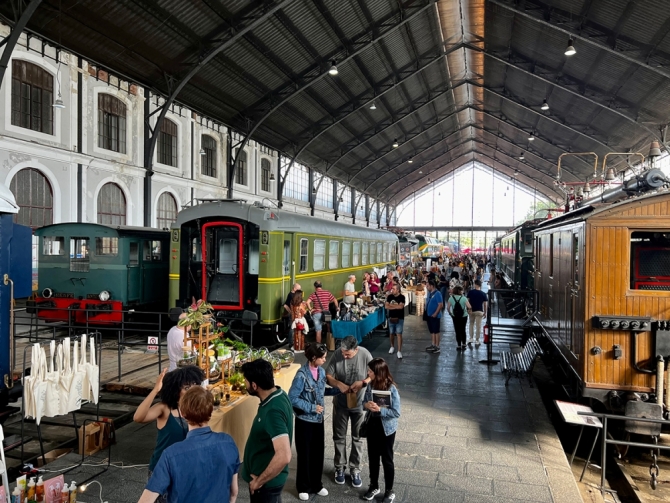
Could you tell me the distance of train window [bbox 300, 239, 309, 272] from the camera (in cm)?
1245

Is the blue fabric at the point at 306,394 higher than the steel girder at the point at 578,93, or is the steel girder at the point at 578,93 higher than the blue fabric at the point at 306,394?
the steel girder at the point at 578,93

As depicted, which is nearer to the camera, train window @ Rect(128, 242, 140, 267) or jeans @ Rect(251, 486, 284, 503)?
jeans @ Rect(251, 486, 284, 503)

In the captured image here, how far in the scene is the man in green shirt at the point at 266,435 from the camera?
11.0 ft

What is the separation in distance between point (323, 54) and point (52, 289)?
617 inches

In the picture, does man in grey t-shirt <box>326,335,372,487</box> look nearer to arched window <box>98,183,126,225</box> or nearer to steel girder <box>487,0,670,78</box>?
arched window <box>98,183,126,225</box>

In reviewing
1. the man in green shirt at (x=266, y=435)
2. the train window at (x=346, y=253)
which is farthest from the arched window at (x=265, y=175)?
the man in green shirt at (x=266, y=435)

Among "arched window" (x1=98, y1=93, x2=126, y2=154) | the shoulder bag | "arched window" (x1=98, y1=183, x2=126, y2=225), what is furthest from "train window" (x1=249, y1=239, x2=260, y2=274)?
"arched window" (x1=98, y1=93, x2=126, y2=154)

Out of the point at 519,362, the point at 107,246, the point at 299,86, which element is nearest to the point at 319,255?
the point at 107,246

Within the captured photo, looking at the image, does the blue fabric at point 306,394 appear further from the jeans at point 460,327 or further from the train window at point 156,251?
the train window at point 156,251

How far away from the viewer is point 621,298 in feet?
19.5

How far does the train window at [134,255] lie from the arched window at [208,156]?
11824 millimetres

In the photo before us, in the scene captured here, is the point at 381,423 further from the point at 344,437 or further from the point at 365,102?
the point at 365,102

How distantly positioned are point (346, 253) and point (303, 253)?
4.44 meters

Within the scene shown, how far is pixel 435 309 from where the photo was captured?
11.1 meters
